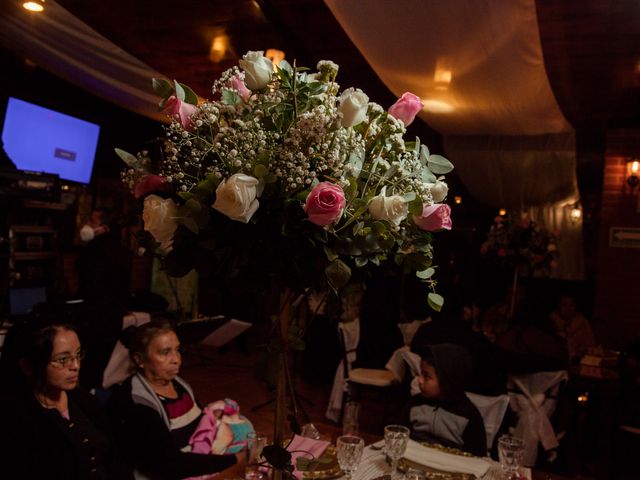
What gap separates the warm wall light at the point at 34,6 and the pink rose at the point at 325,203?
10.9ft

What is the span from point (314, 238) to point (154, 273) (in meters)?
7.65

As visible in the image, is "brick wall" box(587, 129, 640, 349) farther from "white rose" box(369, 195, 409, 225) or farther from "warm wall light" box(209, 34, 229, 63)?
"white rose" box(369, 195, 409, 225)

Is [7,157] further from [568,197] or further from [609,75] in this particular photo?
[568,197]

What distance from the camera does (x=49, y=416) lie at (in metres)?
2.18

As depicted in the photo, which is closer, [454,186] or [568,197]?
[568,197]

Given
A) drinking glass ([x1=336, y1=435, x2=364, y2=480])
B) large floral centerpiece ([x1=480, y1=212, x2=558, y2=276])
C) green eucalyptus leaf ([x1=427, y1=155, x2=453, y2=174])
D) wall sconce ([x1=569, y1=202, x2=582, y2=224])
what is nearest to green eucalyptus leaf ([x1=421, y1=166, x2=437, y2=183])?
green eucalyptus leaf ([x1=427, y1=155, x2=453, y2=174])

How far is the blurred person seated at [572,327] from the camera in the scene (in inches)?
230

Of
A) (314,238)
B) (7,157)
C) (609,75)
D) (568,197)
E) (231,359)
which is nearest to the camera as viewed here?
(314,238)

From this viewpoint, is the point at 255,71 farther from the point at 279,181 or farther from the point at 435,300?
the point at 435,300

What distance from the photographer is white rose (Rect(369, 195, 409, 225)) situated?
1.21 m

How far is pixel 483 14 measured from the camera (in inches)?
112

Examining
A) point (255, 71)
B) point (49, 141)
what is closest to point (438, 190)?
point (255, 71)

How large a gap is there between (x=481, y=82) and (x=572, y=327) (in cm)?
306

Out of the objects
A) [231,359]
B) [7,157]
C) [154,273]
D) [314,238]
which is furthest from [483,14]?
[154,273]
